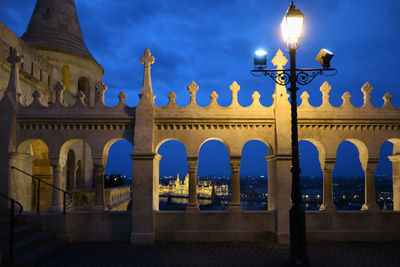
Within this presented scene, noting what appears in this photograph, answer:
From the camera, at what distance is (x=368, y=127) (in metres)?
9.71

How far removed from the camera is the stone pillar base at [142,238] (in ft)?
30.2

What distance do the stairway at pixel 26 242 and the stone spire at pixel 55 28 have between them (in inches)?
556

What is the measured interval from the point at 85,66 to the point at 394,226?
65.2 ft

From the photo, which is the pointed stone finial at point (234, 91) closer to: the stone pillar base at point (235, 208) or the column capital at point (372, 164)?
the stone pillar base at point (235, 208)

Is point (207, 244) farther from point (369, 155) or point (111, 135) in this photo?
point (369, 155)

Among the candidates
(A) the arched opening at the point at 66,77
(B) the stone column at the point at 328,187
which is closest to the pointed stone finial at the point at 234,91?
(B) the stone column at the point at 328,187

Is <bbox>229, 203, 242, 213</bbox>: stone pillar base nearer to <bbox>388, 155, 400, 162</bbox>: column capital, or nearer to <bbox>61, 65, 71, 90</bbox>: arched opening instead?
<bbox>388, 155, 400, 162</bbox>: column capital

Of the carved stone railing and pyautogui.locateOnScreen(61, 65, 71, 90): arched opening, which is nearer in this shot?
the carved stone railing

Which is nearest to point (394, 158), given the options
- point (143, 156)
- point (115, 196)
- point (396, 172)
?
point (396, 172)

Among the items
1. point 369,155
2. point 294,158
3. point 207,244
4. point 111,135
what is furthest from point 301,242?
point 111,135

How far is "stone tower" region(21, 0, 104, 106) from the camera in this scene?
19.9 meters

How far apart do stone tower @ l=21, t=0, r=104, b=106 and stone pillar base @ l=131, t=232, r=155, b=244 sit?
13.2 metres

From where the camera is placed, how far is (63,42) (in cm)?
2053

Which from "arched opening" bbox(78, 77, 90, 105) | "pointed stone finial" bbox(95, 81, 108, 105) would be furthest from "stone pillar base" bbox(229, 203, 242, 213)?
"arched opening" bbox(78, 77, 90, 105)
